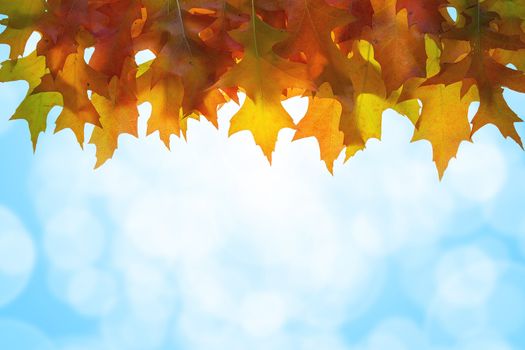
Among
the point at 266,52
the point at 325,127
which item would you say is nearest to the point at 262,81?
the point at 266,52

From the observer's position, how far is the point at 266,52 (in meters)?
1.52

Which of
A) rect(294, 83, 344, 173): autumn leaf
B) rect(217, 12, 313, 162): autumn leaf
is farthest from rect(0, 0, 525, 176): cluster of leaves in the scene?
rect(294, 83, 344, 173): autumn leaf

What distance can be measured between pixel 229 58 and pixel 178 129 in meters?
0.26

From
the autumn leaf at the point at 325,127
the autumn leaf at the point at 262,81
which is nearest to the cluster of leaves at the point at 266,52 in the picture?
the autumn leaf at the point at 262,81

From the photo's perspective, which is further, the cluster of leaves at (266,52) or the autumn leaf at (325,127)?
the autumn leaf at (325,127)

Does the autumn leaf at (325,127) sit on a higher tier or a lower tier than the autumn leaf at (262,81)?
lower

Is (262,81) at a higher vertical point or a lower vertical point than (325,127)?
higher

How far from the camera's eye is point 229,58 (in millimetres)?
1558

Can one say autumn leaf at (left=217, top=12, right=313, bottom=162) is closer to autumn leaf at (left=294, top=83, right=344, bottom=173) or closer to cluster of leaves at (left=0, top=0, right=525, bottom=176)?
cluster of leaves at (left=0, top=0, right=525, bottom=176)

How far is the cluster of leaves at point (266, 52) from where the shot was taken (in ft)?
4.98

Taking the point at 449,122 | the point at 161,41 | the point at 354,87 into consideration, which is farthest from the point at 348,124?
the point at 161,41

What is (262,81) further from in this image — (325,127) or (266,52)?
(325,127)

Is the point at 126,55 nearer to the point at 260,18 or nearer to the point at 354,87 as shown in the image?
the point at 260,18

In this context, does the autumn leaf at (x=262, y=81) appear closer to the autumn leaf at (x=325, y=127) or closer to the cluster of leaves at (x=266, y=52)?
the cluster of leaves at (x=266, y=52)
